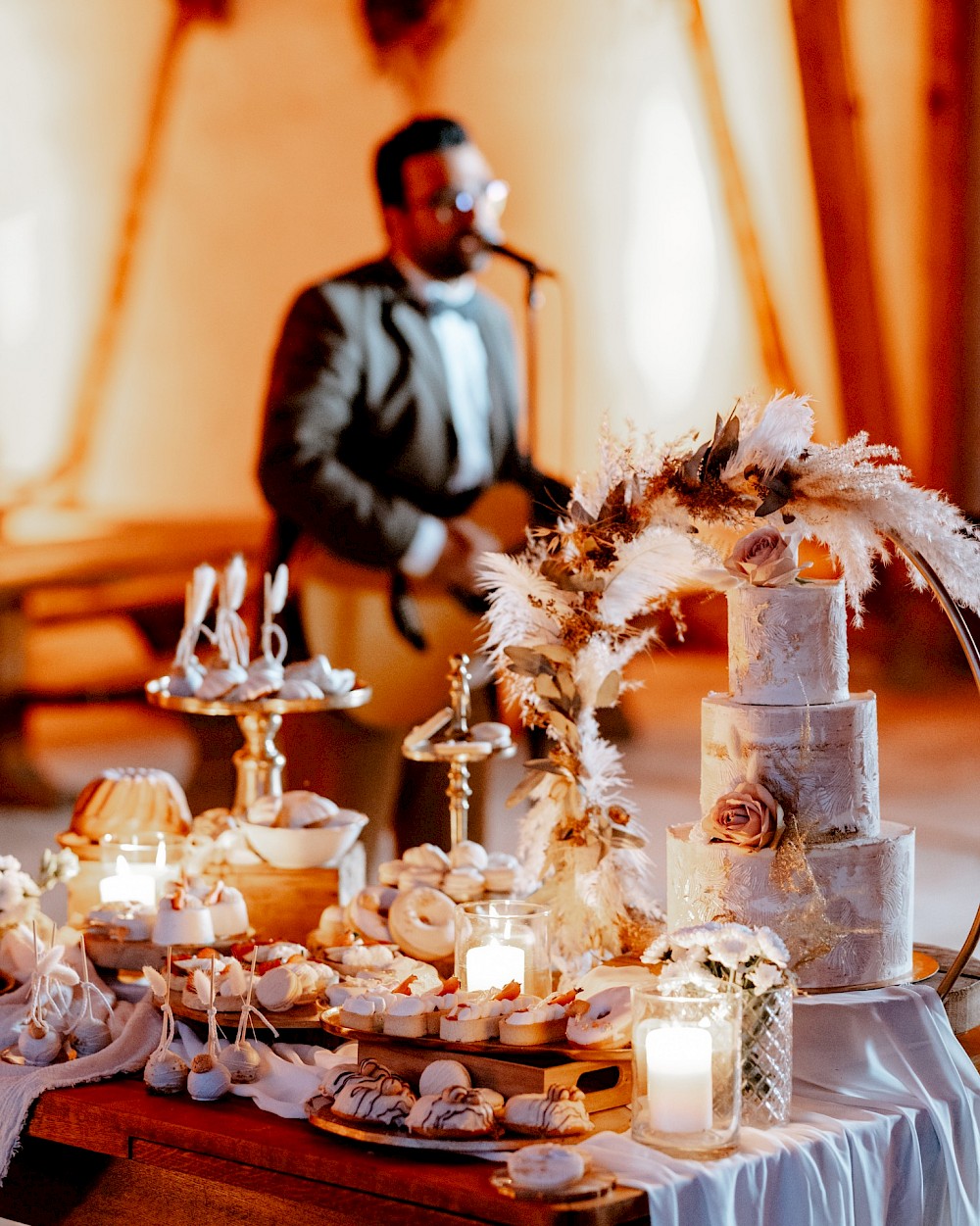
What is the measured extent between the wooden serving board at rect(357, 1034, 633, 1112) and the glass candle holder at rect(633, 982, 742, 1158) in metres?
0.15

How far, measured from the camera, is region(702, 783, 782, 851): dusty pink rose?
9.06ft

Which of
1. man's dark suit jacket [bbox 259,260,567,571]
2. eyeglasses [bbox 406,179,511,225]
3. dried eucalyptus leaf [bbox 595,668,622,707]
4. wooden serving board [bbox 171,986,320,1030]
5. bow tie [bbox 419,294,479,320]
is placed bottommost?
wooden serving board [bbox 171,986,320,1030]

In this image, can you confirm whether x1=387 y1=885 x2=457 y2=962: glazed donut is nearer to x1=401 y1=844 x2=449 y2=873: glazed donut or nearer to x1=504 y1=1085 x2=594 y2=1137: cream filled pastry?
x1=401 y1=844 x2=449 y2=873: glazed donut

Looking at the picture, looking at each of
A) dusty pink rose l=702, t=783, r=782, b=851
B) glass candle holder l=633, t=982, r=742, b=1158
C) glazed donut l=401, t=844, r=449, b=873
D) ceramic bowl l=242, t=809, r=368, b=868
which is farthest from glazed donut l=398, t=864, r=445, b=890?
glass candle holder l=633, t=982, r=742, b=1158

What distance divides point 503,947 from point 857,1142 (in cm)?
61

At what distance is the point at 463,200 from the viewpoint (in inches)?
211

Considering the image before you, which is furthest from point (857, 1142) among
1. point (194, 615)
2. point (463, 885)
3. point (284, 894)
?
point (194, 615)

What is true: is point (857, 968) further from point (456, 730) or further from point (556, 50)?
point (556, 50)

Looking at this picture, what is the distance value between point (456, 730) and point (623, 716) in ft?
5.35

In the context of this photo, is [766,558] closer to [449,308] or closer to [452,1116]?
[452,1116]

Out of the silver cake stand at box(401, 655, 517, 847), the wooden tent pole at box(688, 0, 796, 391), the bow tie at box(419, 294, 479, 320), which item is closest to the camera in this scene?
the silver cake stand at box(401, 655, 517, 847)

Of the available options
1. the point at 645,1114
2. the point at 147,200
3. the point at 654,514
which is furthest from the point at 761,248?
the point at 645,1114

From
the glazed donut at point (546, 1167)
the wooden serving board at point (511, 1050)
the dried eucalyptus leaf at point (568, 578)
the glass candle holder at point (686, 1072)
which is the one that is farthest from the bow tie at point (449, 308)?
the glazed donut at point (546, 1167)

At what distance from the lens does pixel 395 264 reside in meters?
5.37
